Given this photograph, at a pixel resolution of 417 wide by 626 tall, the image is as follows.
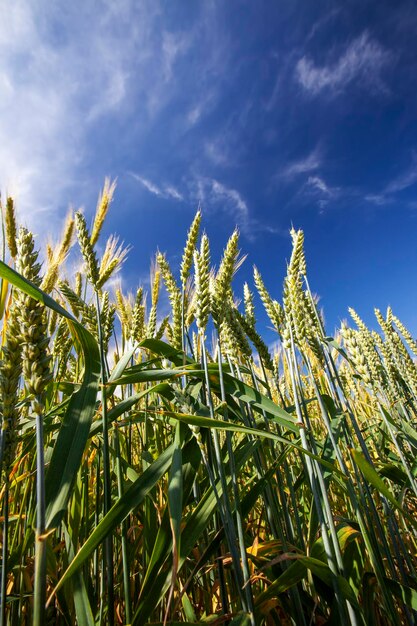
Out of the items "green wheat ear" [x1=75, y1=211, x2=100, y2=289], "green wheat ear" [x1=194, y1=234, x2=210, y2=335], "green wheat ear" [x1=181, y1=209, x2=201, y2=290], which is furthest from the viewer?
"green wheat ear" [x1=181, y1=209, x2=201, y2=290]

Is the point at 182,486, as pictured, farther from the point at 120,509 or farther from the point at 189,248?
the point at 189,248

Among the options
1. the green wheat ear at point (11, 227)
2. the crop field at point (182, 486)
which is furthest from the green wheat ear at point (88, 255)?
the green wheat ear at point (11, 227)

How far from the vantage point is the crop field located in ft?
2.44

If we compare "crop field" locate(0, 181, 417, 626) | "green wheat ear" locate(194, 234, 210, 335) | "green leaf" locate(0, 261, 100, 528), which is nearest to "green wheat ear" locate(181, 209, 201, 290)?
"crop field" locate(0, 181, 417, 626)

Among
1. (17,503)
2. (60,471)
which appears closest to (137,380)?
(60,471)

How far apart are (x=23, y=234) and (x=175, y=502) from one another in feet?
2.49

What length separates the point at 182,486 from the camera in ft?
2.94

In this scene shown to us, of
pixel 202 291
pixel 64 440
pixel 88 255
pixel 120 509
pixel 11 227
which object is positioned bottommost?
pixel 120 509

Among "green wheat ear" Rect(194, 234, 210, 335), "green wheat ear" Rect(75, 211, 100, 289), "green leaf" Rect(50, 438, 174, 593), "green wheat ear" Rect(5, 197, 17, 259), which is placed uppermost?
"green wheat ear" Rect(5, 197, 17, 259)

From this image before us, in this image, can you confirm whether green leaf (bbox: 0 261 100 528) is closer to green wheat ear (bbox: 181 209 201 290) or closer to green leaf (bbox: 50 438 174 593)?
green leaf (bbox: 50 438 174 593)

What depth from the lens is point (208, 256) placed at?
145 cm

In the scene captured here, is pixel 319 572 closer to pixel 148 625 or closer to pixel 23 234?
pixel 148 625

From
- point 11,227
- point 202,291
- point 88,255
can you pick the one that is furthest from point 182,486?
point 11,227

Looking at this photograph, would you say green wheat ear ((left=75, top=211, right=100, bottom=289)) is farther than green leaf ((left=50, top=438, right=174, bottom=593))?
Yes
